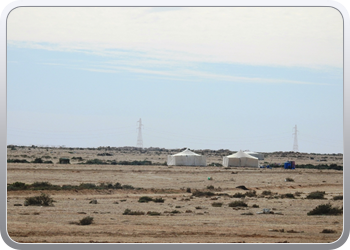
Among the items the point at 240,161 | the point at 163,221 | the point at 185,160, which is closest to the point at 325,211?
the point at 163,221

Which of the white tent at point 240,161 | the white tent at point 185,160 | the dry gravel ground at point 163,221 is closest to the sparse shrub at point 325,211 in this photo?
the dry gravel ground at point 163,221

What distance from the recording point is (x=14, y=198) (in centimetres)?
2344

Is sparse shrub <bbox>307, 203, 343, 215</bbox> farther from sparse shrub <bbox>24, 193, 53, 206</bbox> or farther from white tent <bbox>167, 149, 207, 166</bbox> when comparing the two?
white tent <bbox>167, 149, 207, 166</bbox>

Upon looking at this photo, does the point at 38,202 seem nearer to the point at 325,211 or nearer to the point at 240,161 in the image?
the point at 325,211

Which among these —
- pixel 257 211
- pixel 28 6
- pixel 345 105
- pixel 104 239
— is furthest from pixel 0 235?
pixel 257 211

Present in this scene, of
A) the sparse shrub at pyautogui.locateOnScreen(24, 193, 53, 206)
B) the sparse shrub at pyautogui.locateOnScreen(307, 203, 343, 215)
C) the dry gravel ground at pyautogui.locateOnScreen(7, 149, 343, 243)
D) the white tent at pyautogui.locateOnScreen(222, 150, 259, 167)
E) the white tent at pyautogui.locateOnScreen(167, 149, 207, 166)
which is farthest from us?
the white tent at pyautogui.locateOnScreen(222, 150, 259, 167)

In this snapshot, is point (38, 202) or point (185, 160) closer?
point (38, 202)

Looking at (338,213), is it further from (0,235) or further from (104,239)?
(0,235)

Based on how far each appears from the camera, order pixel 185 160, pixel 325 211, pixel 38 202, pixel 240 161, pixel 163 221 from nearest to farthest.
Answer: pixel 163 221 → pixel 325 211 → pixel 38 202 → pixel 185 160 → pixel 240 161

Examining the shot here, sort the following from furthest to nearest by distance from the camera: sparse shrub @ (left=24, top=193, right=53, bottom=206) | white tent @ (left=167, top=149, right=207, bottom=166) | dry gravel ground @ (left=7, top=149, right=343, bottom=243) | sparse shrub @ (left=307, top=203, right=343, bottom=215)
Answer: white tent @ (left=167, top=149, right=207, bottom=166) → sparse shrub @ (left=24, top=193, right=53, bottom=206) → sparse shrub @ (left=307, top=203, right=343, bottom=215) → dry gravel ground @ (left=7, top=149, right=343, bottom=243)

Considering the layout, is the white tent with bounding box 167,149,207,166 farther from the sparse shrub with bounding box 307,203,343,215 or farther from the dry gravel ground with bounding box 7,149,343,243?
the sparse shrub with bounding box 307,203,343,215

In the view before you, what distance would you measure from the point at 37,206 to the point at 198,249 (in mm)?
13480

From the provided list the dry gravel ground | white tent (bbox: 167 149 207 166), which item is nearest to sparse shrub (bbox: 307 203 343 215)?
the dry gravel ground

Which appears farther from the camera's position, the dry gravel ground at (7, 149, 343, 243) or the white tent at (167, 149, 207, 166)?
the white tent at (167, 149, 207, 166)
